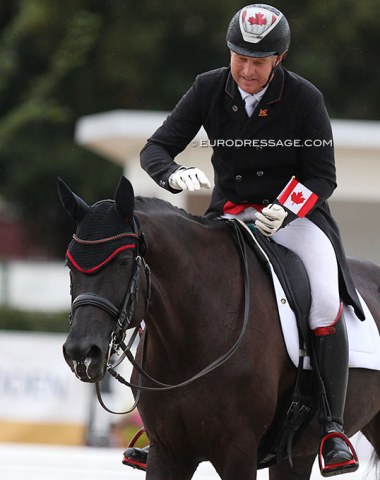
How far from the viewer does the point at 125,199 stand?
14.8 ft

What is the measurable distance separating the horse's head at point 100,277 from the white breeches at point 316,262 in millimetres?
1123

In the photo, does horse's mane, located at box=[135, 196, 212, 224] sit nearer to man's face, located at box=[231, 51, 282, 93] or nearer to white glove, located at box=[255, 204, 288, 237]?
white glove, located at box=[255, 204, 288, 237]

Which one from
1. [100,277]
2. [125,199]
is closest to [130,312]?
[100,277]

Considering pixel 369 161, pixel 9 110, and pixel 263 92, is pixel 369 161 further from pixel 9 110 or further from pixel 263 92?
pixel 9 110

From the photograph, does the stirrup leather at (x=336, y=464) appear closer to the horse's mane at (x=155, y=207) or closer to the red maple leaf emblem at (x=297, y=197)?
the red maple leaf emblem at (x=297, y=197)

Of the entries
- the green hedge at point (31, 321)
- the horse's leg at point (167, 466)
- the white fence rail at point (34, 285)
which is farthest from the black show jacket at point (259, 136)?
the white fence rail at point (34, 285)

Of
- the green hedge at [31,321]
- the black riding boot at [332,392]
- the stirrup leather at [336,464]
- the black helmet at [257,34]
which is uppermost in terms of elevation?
the black helmet at [257,34]

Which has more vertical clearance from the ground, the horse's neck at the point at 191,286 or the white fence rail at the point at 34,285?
the horse's neck at the point at 191,286

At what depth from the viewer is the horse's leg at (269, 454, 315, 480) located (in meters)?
6.14

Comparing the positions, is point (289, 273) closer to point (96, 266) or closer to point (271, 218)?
point (271, 218)

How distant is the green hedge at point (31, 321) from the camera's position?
18828 millimetres

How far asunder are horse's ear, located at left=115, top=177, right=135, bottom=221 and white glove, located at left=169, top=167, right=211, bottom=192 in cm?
41

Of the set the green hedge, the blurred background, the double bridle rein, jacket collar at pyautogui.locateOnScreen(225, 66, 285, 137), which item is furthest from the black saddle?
the blurred background

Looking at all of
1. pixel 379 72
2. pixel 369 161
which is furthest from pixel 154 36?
pixel 369 161
